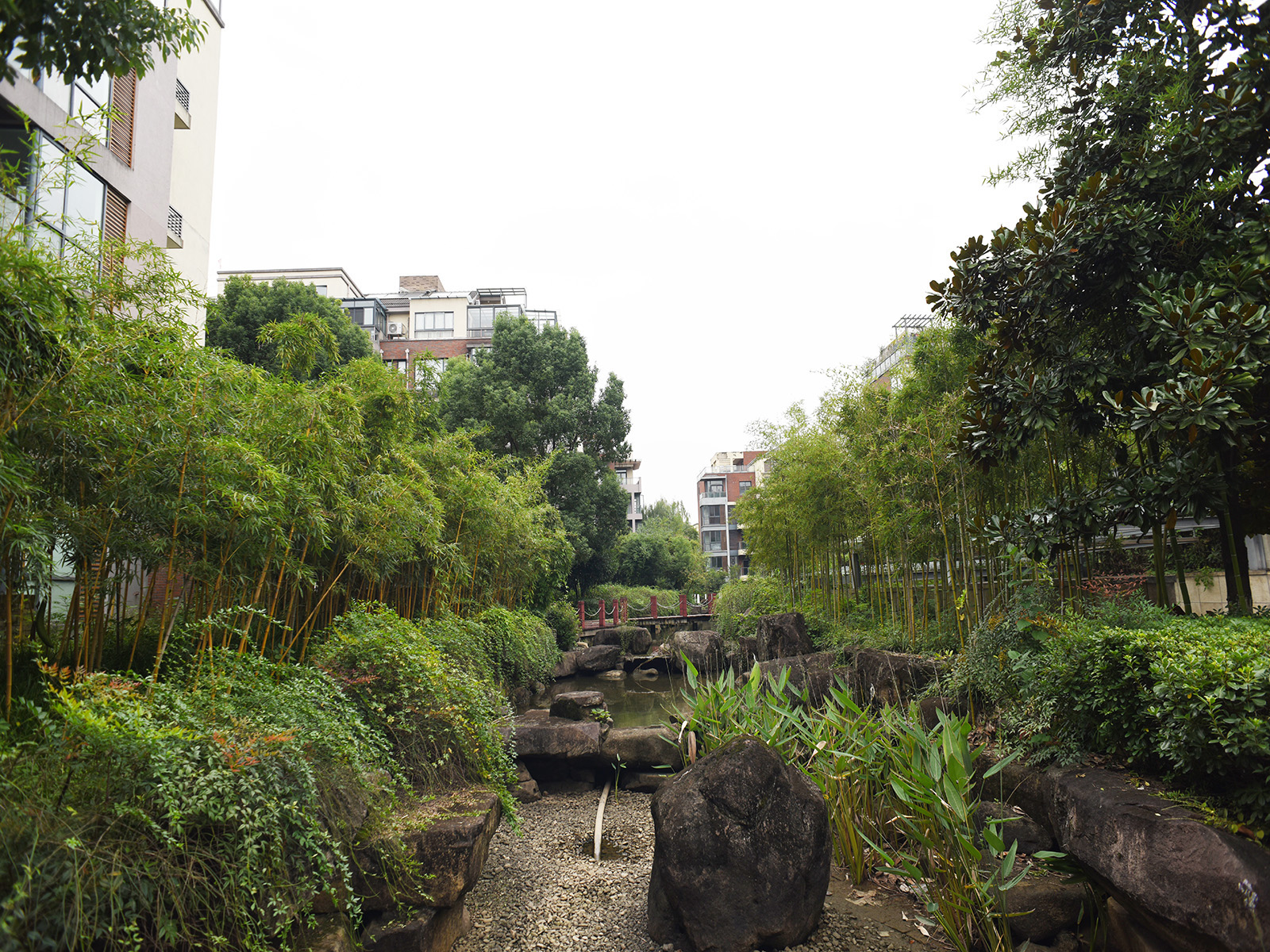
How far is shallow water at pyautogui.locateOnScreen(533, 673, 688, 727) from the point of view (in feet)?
32.8

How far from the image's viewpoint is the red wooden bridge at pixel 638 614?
56.9ft

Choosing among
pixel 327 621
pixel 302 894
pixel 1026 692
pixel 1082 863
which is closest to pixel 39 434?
pixel 302 894

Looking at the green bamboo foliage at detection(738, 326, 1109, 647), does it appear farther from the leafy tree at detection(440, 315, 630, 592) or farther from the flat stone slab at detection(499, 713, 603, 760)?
the leafy tree at detection(440, 315, 630, 592)

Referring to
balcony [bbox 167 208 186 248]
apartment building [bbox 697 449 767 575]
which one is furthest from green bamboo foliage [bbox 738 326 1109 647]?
apartment building [bbox 697 449 767 575]

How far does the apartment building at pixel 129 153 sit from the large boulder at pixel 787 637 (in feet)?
26.2

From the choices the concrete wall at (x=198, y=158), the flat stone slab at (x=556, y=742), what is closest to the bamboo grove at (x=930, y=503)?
the flat stone slab at (x=556, y=742)

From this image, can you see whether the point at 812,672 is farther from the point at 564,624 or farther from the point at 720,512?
the point at 720,512

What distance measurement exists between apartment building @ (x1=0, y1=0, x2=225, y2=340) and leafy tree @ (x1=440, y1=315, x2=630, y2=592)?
6118 millimetres

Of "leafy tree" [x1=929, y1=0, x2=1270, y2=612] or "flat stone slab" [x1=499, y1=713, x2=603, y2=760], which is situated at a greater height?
"leafy tree" [x1=929, y1=0, x2=1270, y2=612]

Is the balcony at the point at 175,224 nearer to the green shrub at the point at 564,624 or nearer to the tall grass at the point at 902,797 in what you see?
the green shrub at the point at 564,624

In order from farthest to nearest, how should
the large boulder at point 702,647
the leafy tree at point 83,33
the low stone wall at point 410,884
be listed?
the large boulder at point 702,647 → the low stone wall at point 410,884 → the leafy tree at point 83,33

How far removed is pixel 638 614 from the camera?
792 inches

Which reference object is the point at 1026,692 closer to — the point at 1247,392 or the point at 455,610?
the point at 1247,392

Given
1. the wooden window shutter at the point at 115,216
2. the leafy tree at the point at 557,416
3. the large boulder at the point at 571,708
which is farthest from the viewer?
the leafy tree at the point at 557,416
